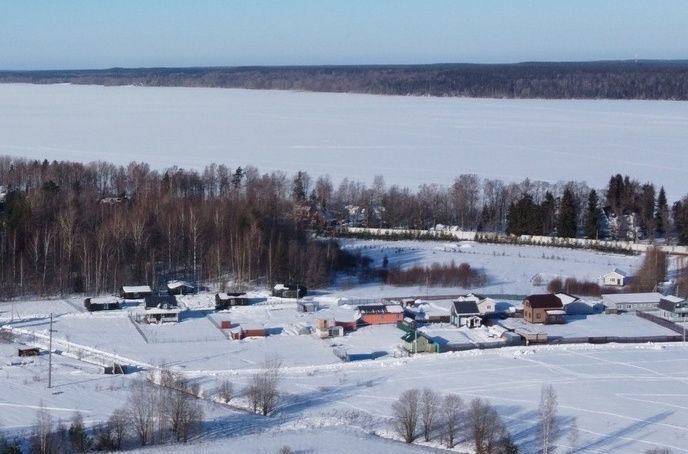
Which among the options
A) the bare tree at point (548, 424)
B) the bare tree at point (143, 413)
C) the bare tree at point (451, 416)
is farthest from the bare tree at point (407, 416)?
the bare tree at point (143, 413)

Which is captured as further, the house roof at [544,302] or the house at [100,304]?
the house at [100,304]

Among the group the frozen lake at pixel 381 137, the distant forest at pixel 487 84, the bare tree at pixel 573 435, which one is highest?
the distant forest at pixel 487 84

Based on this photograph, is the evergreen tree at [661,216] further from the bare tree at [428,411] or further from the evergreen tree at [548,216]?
the bare tree at [428,411]

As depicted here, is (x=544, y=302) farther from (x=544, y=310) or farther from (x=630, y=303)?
(x=630, y=303)

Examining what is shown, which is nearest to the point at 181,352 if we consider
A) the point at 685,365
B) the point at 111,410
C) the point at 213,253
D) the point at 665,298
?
the point at 111,410

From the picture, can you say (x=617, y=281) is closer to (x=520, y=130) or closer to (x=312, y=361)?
(x=312, y=361)

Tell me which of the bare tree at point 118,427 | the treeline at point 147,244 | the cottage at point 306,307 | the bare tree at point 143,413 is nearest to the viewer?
the bare tree at point 118,427
